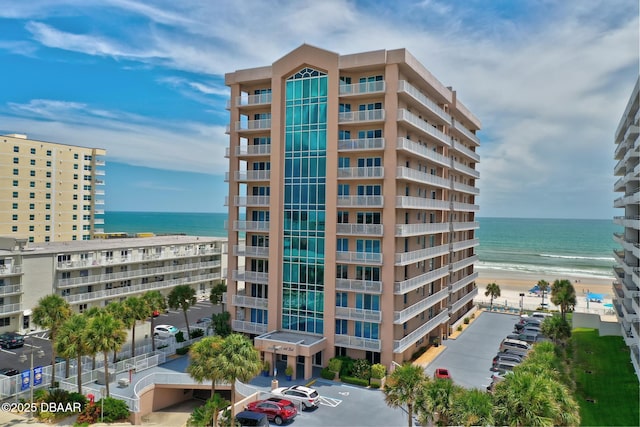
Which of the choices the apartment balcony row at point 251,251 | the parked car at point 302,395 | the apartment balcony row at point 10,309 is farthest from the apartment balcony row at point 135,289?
the parked car at point 302,395

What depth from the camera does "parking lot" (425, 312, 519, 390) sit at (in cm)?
3906

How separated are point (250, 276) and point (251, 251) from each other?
95.1 inches

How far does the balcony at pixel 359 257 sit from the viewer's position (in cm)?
3847

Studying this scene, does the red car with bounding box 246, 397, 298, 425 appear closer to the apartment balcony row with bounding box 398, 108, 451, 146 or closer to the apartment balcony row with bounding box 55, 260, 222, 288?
the apartment balcony row with bounding box 398, 108, 451, 146

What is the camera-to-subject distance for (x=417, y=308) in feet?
136

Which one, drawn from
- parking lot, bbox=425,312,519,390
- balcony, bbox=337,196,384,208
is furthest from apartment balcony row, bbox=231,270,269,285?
parking lot, bbox=425,312,519,390

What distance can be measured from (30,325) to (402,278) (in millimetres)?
43377

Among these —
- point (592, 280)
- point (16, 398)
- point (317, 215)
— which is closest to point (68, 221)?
point (16, 398)

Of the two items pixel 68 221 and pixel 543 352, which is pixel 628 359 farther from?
pixel 68 221

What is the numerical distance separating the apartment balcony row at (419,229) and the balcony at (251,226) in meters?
12.8

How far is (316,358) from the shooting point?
40.2 m

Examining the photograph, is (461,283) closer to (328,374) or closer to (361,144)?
(328,374)

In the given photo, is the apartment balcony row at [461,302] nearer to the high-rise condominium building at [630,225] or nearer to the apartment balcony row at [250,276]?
the high-rise condominium building at [630,225]

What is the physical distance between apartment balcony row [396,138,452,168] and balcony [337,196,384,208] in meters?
4.69
